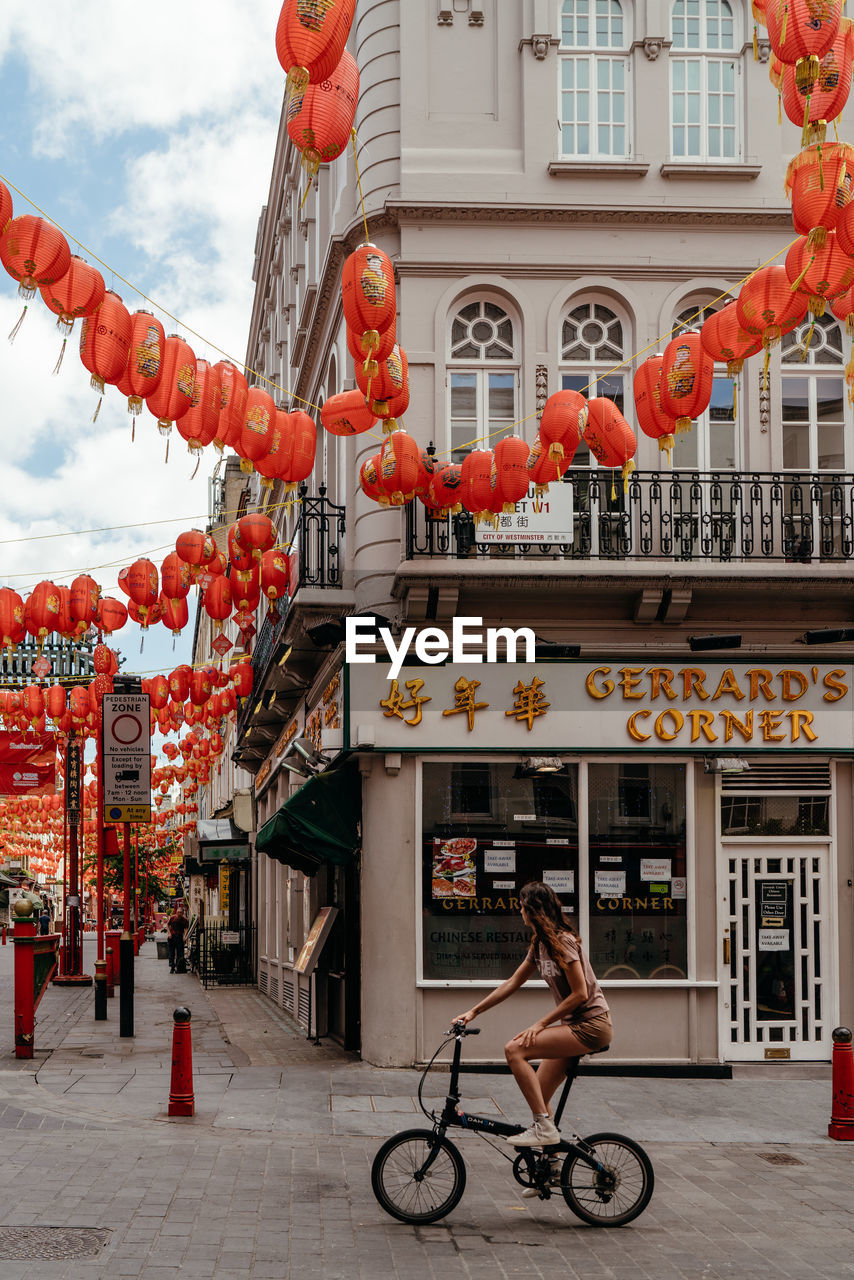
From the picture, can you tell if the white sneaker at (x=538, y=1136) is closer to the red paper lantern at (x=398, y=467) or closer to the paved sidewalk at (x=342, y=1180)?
the paved sidewalk at (x=342, y=1180)

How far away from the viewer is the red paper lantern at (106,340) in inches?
436

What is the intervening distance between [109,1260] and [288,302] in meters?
20.8

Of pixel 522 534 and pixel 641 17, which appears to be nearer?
pixel 522 534

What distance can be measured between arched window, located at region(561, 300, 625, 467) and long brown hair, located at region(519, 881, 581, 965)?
8.58 meters

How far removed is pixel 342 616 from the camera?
1647cm

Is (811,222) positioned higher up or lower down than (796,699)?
higher up

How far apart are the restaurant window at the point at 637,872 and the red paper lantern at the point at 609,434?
11.9ft

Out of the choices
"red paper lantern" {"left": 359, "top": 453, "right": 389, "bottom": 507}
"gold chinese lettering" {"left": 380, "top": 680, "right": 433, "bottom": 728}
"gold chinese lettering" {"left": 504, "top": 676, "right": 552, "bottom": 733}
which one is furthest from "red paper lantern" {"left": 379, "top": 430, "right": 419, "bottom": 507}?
"gold chinese lettering" {"left": 504, "top": 676, "right": 552, "bottom": 733}

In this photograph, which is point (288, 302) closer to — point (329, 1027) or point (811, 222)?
point (329, 1027)

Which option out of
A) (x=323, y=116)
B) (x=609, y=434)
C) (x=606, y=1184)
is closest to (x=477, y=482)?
(x=609, y=434)

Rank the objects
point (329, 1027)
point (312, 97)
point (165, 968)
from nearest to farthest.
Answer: point (312, 97), point (329, 1027), point (165, 968)

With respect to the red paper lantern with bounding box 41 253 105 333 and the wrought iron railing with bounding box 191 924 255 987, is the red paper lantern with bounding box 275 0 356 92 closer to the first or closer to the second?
the red paper lantern with bounding box 41 253 105 333

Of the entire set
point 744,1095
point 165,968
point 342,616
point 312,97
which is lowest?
point 165,968

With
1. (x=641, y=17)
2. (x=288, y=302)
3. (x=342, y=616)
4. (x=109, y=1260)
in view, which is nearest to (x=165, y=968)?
(x=288, y=302)
